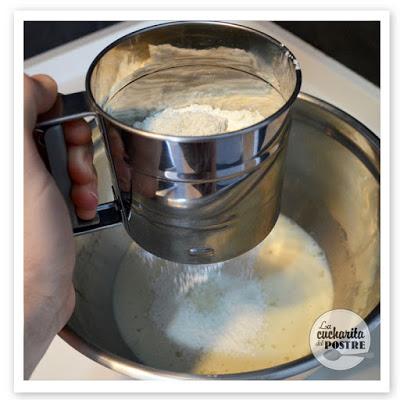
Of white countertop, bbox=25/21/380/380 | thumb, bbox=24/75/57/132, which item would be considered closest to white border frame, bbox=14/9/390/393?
thumb, bbox=24/75/57/132

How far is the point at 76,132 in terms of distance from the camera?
1.34 feet

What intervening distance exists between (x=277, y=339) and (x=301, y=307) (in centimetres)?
5

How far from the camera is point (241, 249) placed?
0.43 m

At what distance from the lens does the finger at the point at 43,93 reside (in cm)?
39

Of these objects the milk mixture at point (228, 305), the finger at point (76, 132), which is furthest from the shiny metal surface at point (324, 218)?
the finger at point (76, 132)

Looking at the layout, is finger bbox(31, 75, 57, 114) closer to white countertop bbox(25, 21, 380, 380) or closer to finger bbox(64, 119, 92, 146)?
finger bbox(64, 119, 92, 146)

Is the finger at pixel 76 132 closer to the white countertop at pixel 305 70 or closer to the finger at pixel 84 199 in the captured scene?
the finger at pixel 84 199

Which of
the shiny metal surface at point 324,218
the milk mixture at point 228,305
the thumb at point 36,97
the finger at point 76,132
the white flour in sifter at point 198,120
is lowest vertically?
the milk mixture at point 228,305

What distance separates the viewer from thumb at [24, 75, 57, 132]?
0.38 meters

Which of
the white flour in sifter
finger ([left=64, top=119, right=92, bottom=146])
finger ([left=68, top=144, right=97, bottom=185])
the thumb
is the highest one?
the thumb

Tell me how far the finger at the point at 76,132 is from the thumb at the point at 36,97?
22 millimetres

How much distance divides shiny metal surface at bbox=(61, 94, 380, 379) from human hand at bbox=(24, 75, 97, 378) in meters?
0.02

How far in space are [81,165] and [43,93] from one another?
2.6 inches
